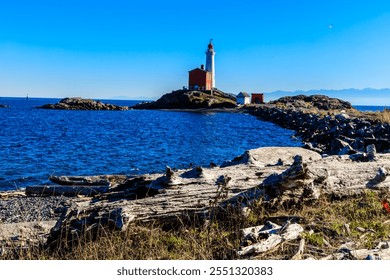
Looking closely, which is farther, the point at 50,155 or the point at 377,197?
the point at 50,155

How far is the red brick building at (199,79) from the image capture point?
102812 mm

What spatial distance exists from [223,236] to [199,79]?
3906 inches

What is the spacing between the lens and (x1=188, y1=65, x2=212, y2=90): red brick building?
4048 inches

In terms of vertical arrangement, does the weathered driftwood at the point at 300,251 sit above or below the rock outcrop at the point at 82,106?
below

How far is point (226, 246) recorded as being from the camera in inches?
228

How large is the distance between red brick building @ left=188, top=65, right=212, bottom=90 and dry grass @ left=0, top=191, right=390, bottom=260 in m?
97.0

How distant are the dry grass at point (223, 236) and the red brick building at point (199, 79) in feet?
318

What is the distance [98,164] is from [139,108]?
10169cm

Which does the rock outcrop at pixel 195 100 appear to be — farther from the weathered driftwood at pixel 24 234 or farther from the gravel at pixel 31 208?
the weathered driftwood at pixel 24 234

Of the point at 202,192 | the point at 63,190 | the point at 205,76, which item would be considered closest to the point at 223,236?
the point at 202,192

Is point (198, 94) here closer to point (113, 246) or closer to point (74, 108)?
point (74, 108)

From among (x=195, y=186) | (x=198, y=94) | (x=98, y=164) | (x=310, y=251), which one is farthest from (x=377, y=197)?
(x=198, y=94)

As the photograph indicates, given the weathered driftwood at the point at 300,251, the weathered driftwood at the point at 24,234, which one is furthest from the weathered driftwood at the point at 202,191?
the weathered driftwood at the point at 300,251

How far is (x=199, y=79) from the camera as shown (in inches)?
4085
